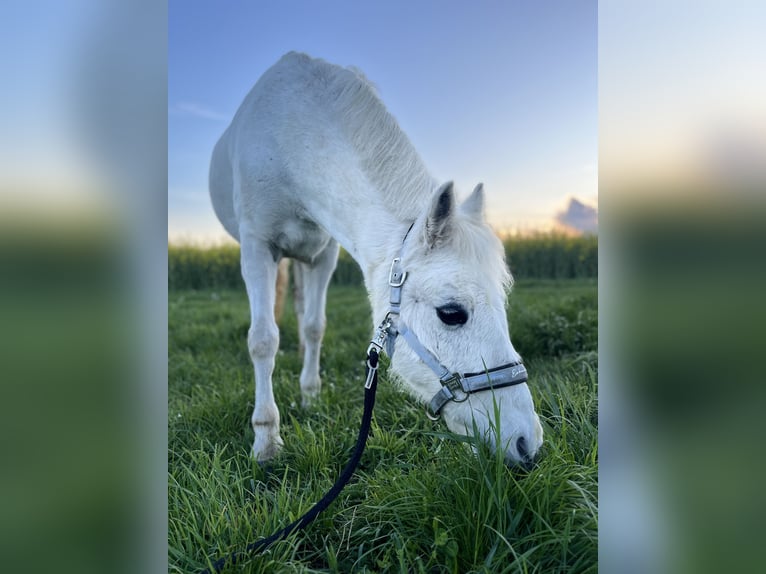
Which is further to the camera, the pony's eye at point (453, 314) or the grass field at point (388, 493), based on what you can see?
the pony's eye at point (453, 314)

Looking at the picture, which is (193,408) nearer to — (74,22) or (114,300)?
(114,300)

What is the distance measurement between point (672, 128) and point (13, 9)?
142cm

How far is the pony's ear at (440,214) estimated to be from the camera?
1708mm

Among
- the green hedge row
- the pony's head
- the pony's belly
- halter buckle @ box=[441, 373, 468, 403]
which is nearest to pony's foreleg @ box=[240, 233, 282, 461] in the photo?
the pony's belly

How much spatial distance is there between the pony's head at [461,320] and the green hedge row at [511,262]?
18.4 ft

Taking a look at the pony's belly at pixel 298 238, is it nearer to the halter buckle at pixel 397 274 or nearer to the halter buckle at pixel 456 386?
the halter buckle at pixel 397 274

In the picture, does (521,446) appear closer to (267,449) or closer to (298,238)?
(267,449)

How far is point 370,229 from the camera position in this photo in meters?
2.08

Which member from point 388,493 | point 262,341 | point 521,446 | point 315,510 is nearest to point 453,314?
point 521,446

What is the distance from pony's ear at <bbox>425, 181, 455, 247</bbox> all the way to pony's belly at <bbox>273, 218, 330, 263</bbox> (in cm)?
118

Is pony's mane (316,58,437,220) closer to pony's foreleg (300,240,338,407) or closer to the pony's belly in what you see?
the pony's belly

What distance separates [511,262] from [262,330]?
627cm

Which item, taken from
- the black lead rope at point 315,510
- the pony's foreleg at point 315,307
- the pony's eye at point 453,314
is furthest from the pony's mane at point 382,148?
the pony's foreleg at point 315,307

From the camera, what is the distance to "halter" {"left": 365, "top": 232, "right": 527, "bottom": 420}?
162cm
